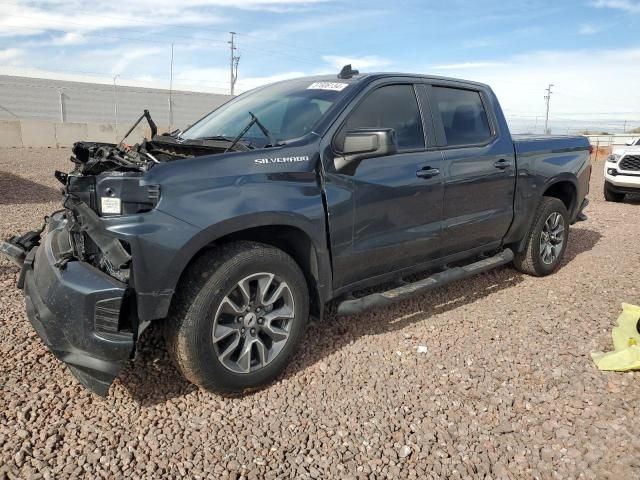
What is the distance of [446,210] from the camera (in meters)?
4.14

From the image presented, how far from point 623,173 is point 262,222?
35.4ft

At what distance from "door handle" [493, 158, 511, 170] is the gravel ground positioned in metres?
1.27

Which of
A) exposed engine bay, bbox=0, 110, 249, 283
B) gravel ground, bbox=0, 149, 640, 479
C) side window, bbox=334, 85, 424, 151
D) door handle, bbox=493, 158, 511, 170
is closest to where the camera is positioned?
gravel ground, bbox=0, 149, 640, 479

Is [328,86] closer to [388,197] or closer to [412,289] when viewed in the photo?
[388,197]

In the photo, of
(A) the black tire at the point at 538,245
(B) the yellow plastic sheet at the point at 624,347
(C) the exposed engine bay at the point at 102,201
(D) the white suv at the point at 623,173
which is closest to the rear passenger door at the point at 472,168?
(A) the black tire at the point at 538,245

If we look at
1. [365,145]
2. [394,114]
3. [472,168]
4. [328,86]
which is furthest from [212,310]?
[472,168]

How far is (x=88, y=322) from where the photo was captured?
2.69 meters

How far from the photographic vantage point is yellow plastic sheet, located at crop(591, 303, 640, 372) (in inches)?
138

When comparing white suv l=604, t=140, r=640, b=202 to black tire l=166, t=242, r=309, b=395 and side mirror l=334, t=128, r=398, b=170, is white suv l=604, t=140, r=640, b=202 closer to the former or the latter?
side mirror l=334, t=128, r=398, b=170

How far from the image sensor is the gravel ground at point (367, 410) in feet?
8.48

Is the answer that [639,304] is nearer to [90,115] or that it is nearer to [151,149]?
[151,149]

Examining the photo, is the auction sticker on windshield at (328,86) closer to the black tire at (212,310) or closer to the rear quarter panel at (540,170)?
the black tire at (212,310)

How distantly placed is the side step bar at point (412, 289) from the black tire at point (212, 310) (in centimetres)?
62

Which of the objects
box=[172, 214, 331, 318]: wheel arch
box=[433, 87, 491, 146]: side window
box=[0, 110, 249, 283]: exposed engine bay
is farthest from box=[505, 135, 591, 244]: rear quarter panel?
box=[0, 110, 249, 283]: exposed engine bay
